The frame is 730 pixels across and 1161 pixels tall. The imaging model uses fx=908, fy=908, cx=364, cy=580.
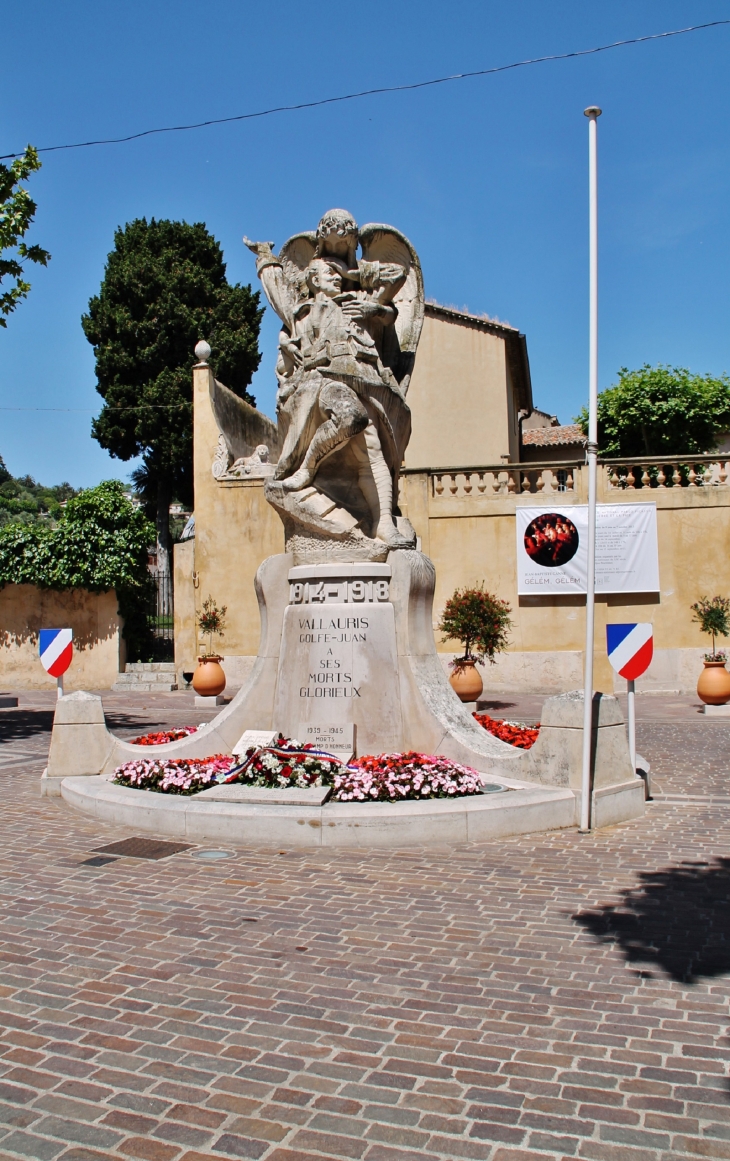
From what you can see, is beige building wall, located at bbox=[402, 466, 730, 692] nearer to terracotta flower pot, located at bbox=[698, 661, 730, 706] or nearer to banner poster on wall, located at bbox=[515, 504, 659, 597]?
banner poster on wall, located at bbox=[515, 504, 659, 597]

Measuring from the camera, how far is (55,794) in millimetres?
8641

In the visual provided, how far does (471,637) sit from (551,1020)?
13273 millimetres

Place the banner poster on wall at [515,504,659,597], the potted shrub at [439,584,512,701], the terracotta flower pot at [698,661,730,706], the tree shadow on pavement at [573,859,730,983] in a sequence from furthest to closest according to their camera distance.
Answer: the banner poster on wall at [515,504,659,597] < the potted shrub at [439,584,512,701] < the terracotta flower pot at [698,661,730,706] < the tree shadow on pavement at [573,859,730,983]

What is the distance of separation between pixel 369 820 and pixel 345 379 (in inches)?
166

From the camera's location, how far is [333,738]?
7.95m

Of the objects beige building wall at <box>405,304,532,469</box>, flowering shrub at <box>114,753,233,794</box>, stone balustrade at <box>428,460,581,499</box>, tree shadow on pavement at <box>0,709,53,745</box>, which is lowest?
tree shadow on pavement at <box>0,709,53,745</box>

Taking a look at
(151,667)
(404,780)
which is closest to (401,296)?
(404,780)

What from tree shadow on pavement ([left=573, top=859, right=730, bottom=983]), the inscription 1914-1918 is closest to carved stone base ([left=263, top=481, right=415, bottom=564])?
the inscription 1914-1918

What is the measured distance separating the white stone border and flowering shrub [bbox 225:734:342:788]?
431mm

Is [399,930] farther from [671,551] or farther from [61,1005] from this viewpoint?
[671,551]

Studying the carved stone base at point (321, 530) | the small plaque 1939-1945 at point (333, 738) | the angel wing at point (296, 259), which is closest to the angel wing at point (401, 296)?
the angel wing at point (296, 259)

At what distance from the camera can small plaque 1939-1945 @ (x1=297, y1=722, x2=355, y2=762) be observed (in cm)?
789

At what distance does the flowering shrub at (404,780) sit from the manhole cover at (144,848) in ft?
4.15

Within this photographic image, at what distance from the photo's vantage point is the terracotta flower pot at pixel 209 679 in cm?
1814
